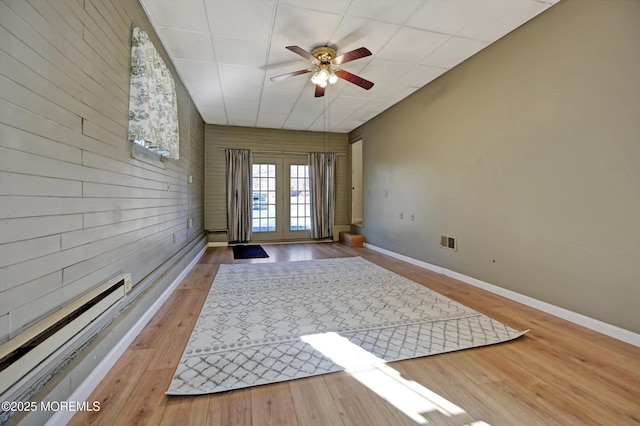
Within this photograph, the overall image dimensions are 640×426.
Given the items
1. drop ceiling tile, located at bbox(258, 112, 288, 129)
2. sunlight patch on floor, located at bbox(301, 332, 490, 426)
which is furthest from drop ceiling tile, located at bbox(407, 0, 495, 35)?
drop ceiling tile, located at bbox(258, 112, 288, 129)

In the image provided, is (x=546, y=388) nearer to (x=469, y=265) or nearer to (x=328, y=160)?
(x=469, y=265)

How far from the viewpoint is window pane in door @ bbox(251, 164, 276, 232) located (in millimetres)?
6766

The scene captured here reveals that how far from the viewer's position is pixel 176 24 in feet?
8.86

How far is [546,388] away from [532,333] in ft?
2.51

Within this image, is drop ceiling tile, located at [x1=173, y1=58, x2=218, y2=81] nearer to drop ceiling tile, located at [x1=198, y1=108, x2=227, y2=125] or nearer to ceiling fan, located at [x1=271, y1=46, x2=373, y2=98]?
ceiling fan, located at [x1=271, y1=46, x2=373, y2=98]

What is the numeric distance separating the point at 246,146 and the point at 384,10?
4720 mm

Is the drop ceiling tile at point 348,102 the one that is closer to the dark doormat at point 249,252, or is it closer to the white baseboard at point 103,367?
A: the dark doormat at point 249,252

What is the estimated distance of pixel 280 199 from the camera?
692 cm

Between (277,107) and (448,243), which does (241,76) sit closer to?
(277,107)

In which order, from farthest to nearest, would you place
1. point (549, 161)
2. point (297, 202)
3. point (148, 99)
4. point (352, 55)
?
point (297, 202) < point (352, 55) < point (549, 161) < point (148, 99)

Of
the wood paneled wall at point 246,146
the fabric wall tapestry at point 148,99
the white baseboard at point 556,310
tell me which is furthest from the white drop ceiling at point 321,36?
the white baseboard at point 556,310

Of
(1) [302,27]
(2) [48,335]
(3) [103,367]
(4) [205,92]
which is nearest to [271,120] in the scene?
(4) [205,92]

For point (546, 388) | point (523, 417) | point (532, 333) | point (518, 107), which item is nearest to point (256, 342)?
point (523, 417)

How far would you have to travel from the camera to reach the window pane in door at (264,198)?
22.2 ft
